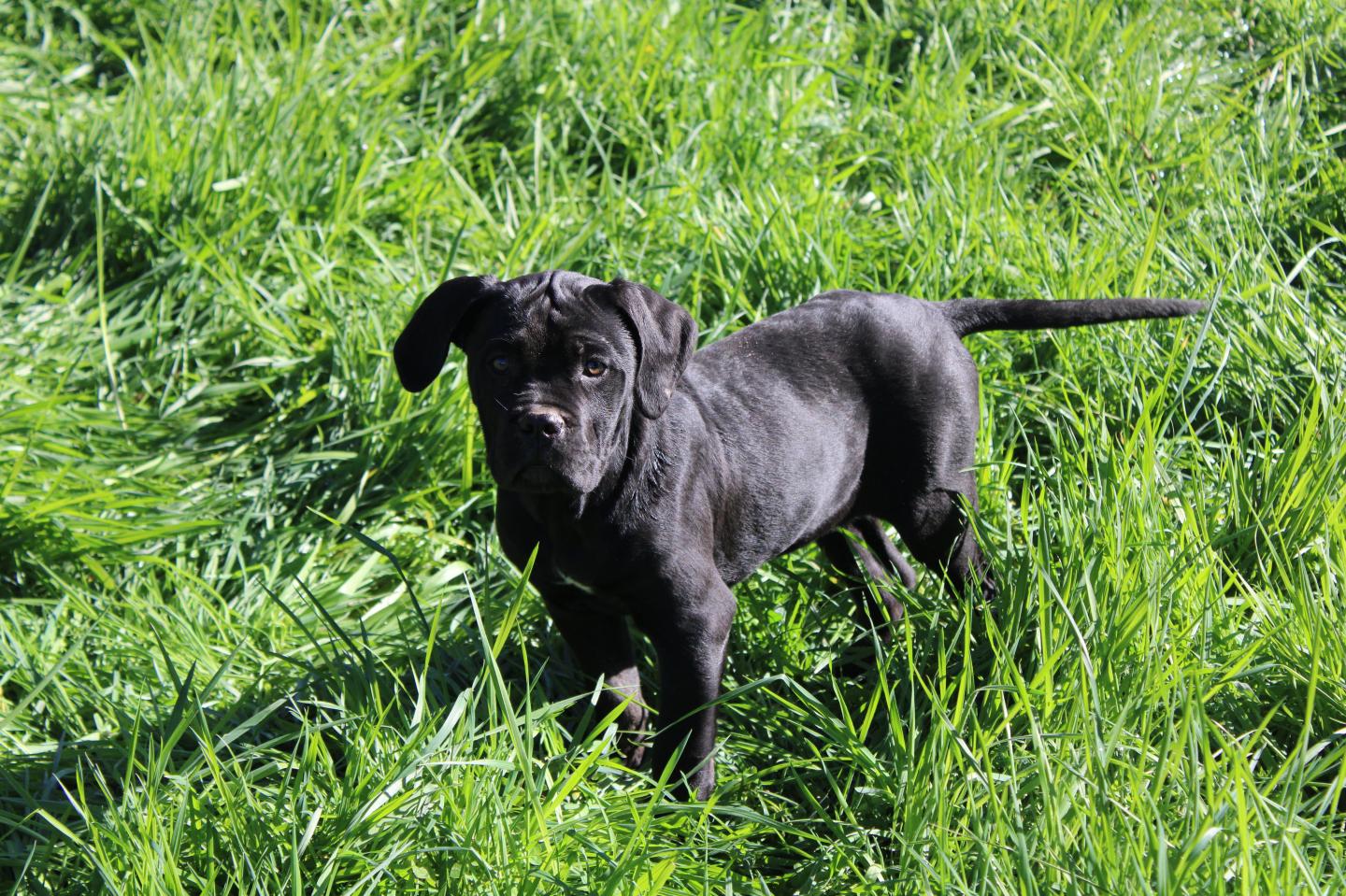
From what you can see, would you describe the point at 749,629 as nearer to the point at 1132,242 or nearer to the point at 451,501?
the point at 451,501

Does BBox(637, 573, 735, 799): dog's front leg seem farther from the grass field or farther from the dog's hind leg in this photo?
the dog's hind leg

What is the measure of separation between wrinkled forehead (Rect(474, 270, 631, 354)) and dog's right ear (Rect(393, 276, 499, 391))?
5 cm

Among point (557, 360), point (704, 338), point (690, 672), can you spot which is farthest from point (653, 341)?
point (704, 338)

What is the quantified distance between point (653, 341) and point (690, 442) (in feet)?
1.11

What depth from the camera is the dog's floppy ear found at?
9.92ft

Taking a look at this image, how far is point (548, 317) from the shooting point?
9.84ft

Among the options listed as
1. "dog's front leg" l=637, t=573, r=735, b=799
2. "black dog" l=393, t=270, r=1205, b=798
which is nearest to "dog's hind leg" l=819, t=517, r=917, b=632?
"black dog" l=393, t=270, r=1205, b=798

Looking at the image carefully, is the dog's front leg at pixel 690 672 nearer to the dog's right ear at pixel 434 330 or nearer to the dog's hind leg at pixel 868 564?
the dog's hind leg at pixel 868 564

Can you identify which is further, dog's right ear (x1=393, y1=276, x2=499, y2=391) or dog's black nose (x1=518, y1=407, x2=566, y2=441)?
dog's right ear (x1=393, y1=276, x2=499, y2=391)

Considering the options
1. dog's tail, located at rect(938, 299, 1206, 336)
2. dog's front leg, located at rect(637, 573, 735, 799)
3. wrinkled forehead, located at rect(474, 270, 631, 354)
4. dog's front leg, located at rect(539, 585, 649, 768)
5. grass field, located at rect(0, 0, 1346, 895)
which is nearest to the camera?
grass field, located at rect(0, 0, 1346, 895)

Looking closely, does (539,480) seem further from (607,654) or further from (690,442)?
(607,654)

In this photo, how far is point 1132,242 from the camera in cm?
448

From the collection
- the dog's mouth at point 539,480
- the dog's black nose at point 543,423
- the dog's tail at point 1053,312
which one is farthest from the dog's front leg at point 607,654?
the dog's tail at point 1053,312

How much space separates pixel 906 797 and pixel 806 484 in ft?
3.03
